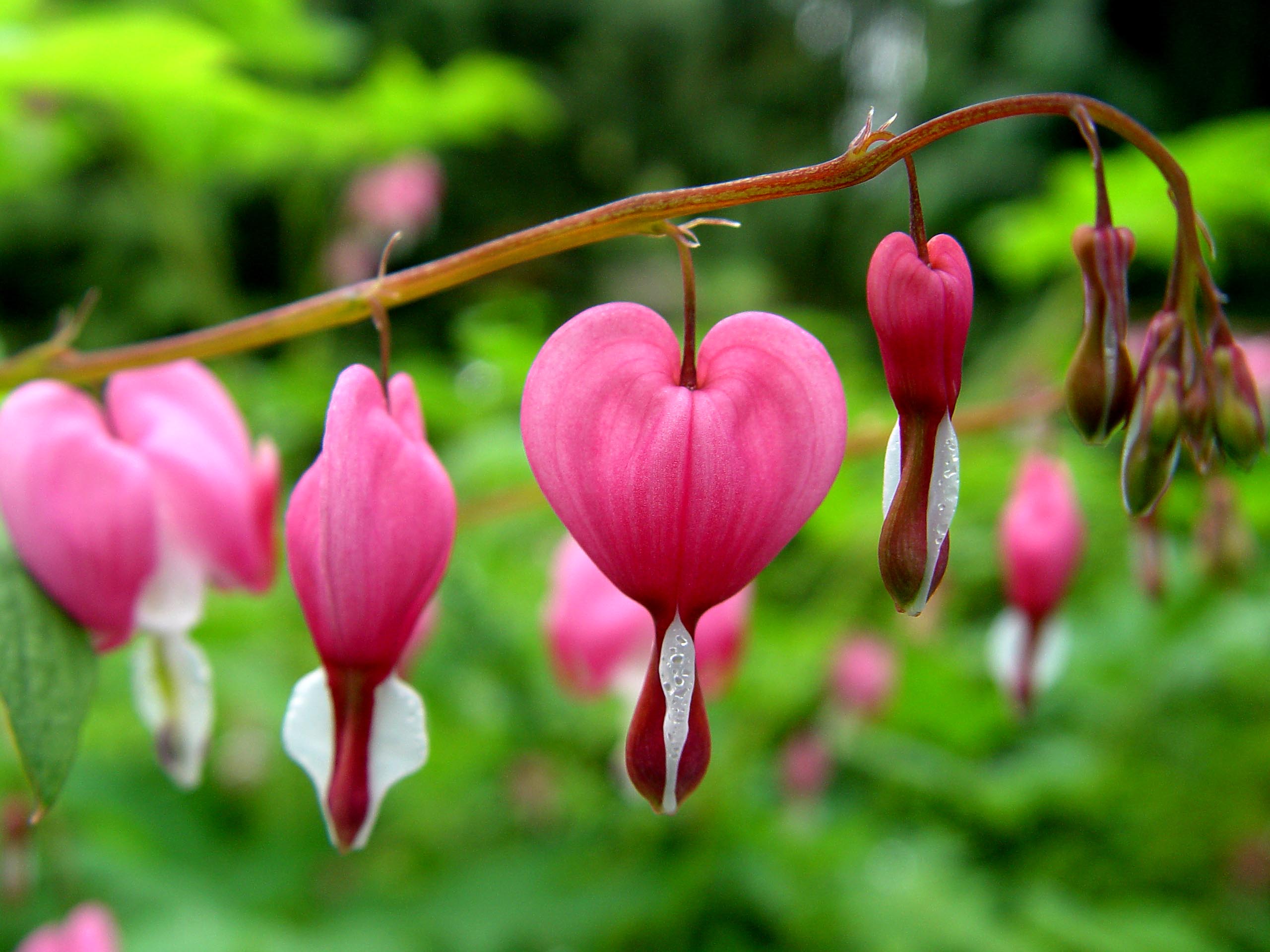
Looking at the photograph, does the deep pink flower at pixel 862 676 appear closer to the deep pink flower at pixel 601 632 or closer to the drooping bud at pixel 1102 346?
the deep pink flower at pixel 601 632

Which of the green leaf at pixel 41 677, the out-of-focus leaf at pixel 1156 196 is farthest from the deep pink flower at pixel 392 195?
the green leaf at pixel 41 677

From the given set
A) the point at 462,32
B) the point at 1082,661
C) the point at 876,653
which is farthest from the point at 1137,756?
the point at 462,32

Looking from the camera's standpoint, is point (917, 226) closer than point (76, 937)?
Yes

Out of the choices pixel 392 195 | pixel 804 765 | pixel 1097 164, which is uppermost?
pixel 392 195

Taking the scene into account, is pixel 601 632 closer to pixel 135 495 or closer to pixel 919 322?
pixel 135 495

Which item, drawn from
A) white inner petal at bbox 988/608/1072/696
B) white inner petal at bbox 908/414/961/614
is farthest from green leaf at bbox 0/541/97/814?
white inner petal at bbox 988/608/1072/696

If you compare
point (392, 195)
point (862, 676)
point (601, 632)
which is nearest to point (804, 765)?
point (862, 676)
